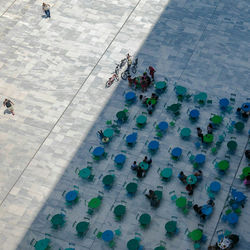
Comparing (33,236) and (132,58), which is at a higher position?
(132,58)

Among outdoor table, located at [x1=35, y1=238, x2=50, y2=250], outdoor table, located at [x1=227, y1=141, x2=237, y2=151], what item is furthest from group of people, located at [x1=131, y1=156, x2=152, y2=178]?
outdoor table, located at [x1=35, y1=238, x2=50, y2=250]

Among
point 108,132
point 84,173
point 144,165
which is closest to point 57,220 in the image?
point 84,173

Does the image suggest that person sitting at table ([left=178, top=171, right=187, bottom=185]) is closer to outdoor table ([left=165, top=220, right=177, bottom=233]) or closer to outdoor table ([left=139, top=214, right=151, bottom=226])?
A: outdoor table ([left=165, top=220, right=177, bottom=233])

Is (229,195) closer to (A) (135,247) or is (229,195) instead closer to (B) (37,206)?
(A) (135,247)

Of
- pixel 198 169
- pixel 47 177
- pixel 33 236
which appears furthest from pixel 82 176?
pixel 198 169

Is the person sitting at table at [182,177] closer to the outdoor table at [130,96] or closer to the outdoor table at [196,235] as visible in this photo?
the outdoor table at [196,235]
